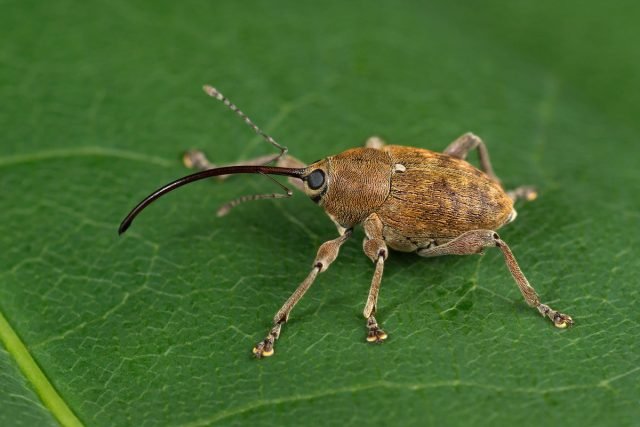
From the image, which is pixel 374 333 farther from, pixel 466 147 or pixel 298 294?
pixel 466 147

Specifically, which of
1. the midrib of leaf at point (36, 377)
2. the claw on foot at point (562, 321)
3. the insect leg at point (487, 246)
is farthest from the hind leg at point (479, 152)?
the midrib of leaf at point (36, 377)

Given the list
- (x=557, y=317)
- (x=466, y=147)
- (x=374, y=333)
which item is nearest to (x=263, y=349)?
(x=374, y=333)

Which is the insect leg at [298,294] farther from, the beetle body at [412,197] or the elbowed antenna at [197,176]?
the elbowed antenna at [197,176]

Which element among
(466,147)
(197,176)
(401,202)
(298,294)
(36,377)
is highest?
(466,147)

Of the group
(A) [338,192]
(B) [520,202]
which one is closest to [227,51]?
(A) [338,192]

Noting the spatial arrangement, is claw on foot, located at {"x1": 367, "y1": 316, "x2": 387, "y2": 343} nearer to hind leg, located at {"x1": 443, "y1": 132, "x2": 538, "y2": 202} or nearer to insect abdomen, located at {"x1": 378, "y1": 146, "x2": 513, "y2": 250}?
insect abdomen, located at {"x1": 378, "y1": 146, "x2": 513, "y2": 250}

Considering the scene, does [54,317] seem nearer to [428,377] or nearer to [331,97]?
[428,377]
